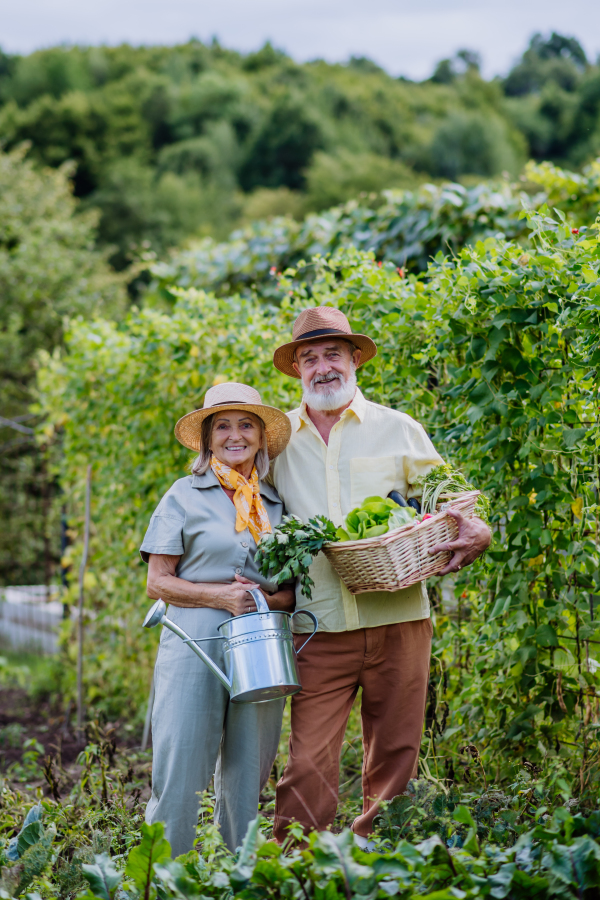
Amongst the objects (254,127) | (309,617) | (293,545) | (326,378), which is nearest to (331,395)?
(326,378)

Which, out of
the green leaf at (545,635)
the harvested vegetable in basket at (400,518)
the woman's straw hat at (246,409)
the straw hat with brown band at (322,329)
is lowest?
the green leaf at (545,635)

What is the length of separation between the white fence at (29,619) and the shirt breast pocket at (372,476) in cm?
495

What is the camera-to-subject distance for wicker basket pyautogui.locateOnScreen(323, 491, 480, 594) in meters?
2.22

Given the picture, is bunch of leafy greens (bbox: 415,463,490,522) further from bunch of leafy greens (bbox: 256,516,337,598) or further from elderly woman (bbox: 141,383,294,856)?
elderly woman (bbox: 141,383,294,856)

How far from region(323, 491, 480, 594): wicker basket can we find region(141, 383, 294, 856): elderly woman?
0.96 feet

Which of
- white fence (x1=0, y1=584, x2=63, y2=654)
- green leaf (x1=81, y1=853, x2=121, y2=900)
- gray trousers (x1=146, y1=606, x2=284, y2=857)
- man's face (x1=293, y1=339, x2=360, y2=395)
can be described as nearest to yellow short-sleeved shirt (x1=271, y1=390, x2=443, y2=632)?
man's face (x1=293, y1=339, x2=360, y2=395)

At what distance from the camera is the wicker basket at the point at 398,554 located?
2221 millimetres

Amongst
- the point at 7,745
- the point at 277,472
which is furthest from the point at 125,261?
the point at 277,472

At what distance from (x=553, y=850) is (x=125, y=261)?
29010 millimetres

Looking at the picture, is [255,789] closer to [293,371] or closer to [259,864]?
[259,864]

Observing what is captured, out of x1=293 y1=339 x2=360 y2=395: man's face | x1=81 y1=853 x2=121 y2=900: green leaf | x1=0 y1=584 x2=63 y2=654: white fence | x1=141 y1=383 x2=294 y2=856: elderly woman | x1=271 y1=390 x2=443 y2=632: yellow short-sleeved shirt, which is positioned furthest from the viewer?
x1=0 y1=584 x2=63 y2=654: white fence

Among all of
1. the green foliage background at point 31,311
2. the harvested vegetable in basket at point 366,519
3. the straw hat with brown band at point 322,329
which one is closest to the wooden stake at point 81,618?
the green foliage background at point 31,311

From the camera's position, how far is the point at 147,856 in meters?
1.90

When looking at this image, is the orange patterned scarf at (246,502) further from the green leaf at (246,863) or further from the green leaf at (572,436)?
the green leaf at (572,436)
